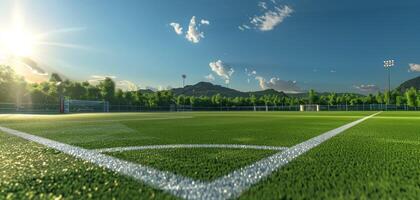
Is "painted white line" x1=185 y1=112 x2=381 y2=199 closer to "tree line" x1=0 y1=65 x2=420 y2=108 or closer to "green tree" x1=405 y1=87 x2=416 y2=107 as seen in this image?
"tree line" x1=0 y1=65 x2=420 y2=108

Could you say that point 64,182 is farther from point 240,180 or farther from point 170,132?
point 170,132

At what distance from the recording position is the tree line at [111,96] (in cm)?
5275

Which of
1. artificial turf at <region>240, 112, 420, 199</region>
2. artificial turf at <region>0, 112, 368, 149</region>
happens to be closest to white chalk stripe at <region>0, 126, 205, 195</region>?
artificial turf at <region>240, 112, 420, 199</region>

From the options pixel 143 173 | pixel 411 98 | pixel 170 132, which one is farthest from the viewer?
pixel 411 98

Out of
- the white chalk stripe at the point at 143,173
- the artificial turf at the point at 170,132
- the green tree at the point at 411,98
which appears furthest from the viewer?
the green tree at the point at 411,98

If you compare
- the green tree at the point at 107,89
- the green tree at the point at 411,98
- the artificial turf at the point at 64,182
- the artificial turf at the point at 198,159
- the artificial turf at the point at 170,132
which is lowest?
the artificial turf at the point at 170,132

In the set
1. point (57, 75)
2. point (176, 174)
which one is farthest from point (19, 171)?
point (57, 75)

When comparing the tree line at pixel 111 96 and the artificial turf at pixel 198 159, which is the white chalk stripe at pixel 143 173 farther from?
the tree line at pixel 111 96

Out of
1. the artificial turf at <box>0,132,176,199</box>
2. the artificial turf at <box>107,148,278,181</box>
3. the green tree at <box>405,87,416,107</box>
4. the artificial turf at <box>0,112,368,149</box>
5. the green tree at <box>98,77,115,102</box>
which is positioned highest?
the green tree at <box>98,77,115,102</box>

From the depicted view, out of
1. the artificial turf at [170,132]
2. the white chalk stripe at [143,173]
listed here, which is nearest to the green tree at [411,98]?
the artificial turf at [170,132]

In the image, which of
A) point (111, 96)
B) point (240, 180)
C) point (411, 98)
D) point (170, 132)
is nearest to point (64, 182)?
point (240, 180)

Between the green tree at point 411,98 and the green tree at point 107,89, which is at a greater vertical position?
the green tree at point 107,89

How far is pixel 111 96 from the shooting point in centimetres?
7512

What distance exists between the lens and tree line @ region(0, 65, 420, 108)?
52.8 metres
